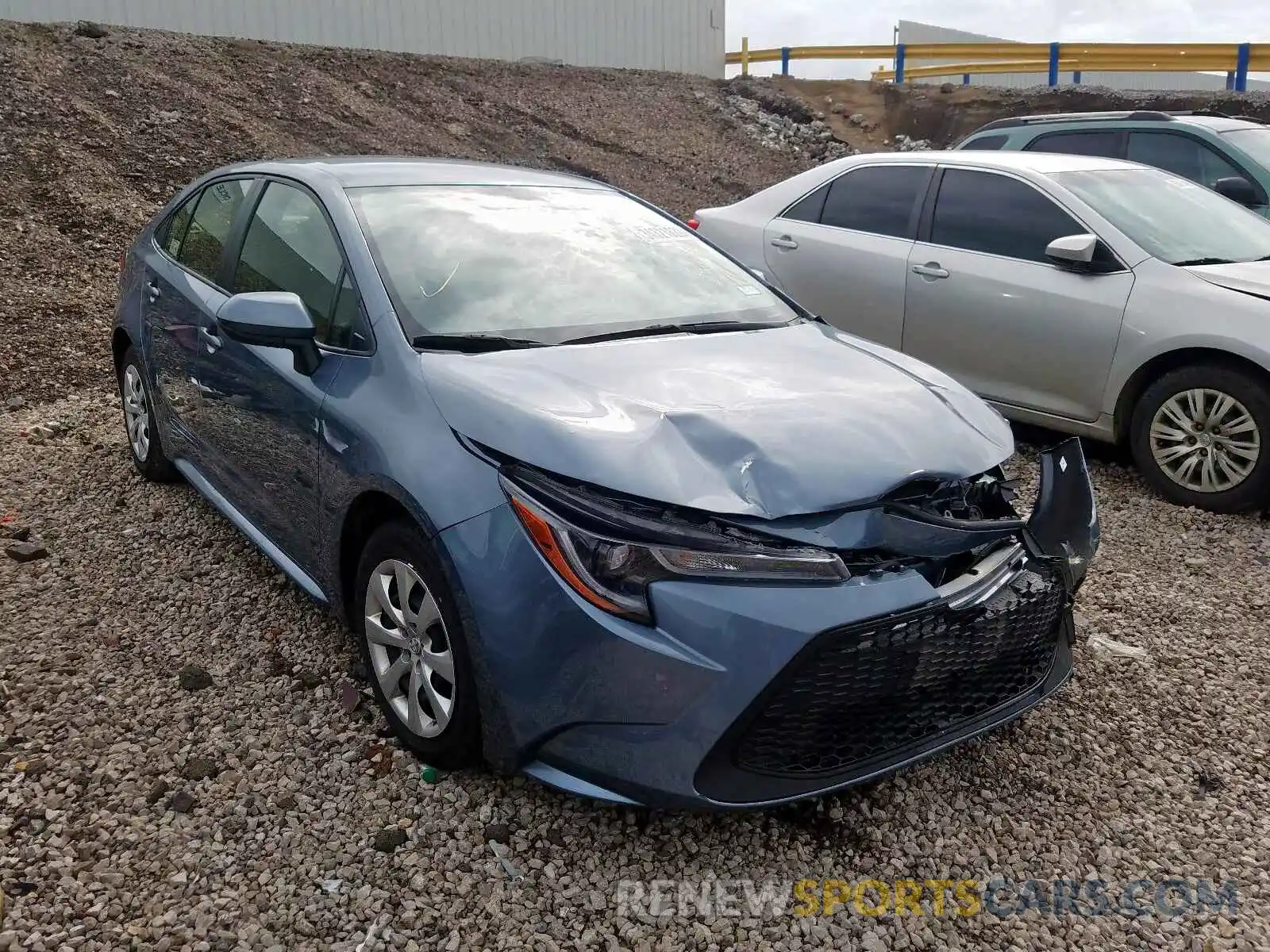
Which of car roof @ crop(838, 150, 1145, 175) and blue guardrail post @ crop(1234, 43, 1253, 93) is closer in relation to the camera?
car roof @ crop(838, 150, 1145, 175)

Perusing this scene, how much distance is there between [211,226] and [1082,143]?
6.82 m

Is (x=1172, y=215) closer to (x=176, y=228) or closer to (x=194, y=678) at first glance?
(x=176, y=228)

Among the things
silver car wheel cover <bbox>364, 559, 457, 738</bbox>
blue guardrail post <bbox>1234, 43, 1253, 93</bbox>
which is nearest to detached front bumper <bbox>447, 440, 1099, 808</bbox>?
silver car wheel cover <bbox>364, 559, 457, 738</bbox>

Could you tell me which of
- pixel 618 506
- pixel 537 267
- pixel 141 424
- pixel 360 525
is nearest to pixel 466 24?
pixel 141 424

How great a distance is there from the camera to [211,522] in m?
4.45

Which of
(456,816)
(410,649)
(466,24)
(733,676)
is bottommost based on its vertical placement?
(456,816)

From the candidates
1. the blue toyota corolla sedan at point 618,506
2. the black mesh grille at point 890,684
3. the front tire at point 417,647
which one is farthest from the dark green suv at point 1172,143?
the front tire at point 417,647

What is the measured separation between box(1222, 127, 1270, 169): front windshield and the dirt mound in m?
6.80

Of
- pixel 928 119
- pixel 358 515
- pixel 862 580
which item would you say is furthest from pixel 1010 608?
pixel 928 119

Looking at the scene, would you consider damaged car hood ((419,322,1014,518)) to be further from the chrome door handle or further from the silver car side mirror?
the silver car side mirror

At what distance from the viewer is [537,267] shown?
321 centimetres

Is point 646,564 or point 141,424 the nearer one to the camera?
point 646,564

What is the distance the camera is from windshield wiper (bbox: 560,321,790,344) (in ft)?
9.79

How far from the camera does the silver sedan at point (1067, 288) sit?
4617mm
